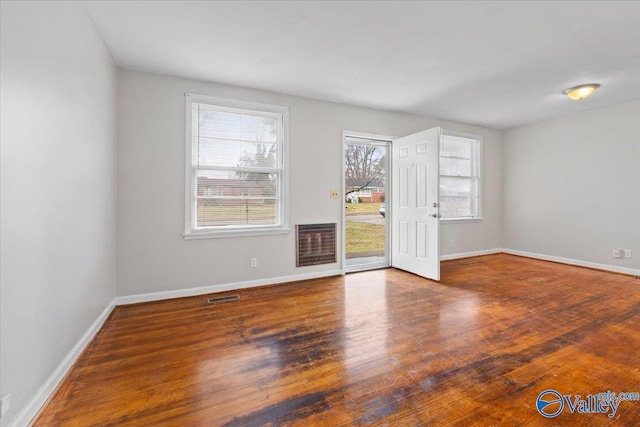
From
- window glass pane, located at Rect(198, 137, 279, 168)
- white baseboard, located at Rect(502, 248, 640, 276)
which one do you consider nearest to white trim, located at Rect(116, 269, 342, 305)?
window glass pane, located at Rect(198, 137, 279, 168)

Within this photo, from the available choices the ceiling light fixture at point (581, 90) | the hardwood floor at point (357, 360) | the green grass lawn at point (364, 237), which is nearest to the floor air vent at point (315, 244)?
the hardwood floor at point (357, 360)

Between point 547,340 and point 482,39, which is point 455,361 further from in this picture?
point 482,39

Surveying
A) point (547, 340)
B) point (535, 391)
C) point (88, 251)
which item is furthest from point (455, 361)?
point (88, 251)

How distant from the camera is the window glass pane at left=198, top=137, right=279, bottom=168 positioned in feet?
11.1

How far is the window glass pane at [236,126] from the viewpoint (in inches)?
133

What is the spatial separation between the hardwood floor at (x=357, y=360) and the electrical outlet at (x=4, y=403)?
237 mm

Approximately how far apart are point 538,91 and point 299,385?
460 centimetres

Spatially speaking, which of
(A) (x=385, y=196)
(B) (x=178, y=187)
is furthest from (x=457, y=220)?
(B) (x=178, y=187)

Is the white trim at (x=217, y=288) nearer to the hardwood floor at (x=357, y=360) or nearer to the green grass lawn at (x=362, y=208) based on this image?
the hardwood floor at (x=357, y=360)

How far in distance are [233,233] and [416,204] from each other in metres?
2.68

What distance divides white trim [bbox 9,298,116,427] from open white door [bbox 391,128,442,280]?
3842 mm

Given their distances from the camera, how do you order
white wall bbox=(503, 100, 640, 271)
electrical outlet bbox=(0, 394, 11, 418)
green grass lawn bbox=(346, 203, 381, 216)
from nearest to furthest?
electrical outlet bbox=(0, 394, 11, 418)
white wall bbox=(503, 100, 640, 271)
green grass lawn bbox=(346, 203, 381, 216)

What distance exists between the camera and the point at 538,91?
12.2 ft

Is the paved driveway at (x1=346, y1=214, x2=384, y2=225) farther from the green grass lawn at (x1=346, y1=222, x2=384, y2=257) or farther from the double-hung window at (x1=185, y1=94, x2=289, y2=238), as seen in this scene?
the double-hung window at (x1=185, y1=94, x2=289, y2=238)
